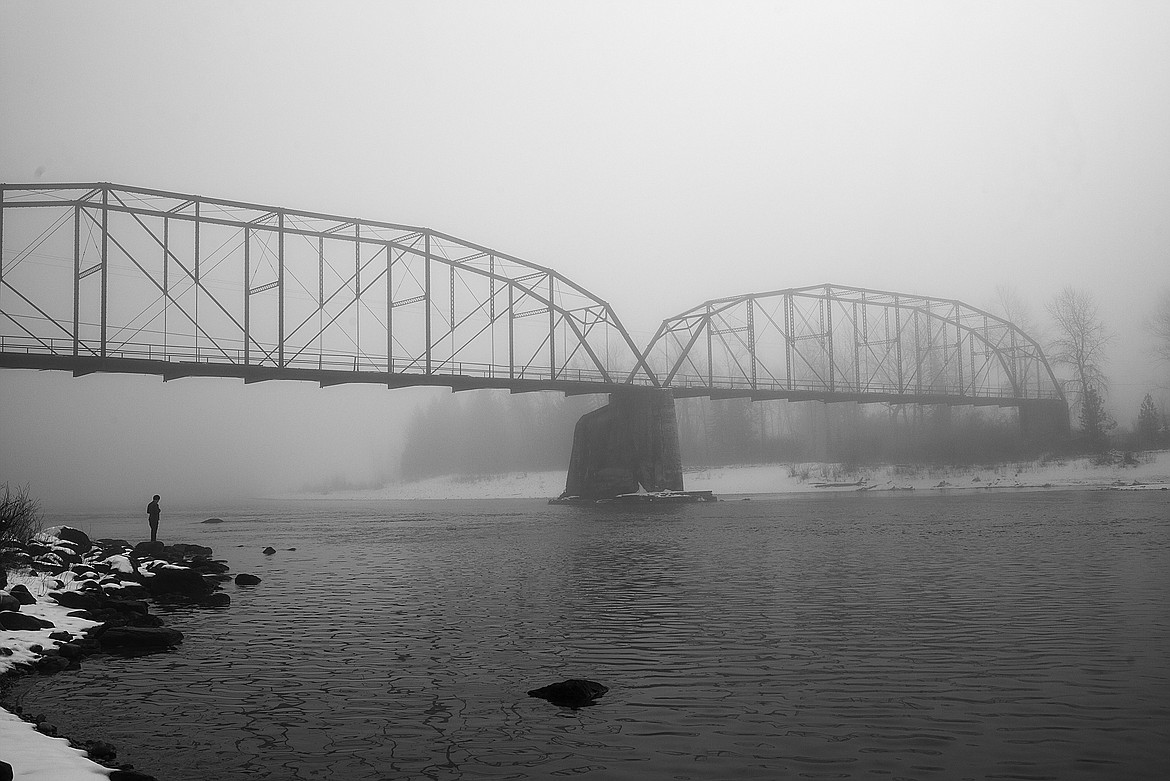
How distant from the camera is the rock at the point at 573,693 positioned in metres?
10.7

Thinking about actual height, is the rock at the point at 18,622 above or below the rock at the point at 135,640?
above

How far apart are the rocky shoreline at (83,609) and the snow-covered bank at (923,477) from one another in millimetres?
64245

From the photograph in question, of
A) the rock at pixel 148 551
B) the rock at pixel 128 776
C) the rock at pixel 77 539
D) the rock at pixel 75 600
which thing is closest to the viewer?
the rock at pixel 128 776

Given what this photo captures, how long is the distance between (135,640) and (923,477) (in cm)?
7600

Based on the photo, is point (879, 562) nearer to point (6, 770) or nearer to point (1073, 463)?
point (6, 770)

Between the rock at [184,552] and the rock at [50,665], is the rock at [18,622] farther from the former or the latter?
the rock at [184,552]

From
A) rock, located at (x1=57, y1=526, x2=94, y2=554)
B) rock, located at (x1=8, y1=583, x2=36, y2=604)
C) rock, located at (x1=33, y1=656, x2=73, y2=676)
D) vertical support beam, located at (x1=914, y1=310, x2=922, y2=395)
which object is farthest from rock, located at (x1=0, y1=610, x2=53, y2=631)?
vertical support beam, located at (x1=914, y1=310, x2=922, y2=395)

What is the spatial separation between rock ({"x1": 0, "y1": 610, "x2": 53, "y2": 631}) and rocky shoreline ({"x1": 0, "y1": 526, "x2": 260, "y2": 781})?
1cm

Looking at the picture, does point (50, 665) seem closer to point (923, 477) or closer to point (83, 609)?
point (83, 609)

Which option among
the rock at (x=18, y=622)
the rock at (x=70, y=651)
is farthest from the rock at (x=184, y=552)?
the rock at (x=70, y=651)

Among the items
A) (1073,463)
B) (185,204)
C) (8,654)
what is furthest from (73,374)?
(1073,463)

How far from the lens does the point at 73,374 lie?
177 ft

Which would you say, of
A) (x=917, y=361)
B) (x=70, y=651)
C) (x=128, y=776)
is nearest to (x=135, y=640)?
(x=70, y=651)

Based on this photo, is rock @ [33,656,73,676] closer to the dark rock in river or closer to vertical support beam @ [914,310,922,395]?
the dark rock in river
